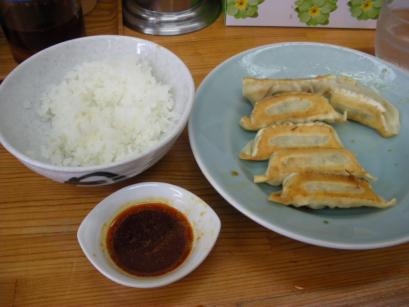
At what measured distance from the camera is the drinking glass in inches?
65.3

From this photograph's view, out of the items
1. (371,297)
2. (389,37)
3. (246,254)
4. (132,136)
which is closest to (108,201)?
(132,136)

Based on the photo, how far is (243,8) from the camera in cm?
184

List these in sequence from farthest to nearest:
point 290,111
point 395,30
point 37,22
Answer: point 395,30
point 37,22
point 290,111

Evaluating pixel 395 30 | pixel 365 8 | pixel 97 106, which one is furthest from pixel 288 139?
pixel 365 8

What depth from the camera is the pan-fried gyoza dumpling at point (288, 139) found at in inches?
49.9

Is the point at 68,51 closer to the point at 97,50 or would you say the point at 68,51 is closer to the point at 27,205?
the point at 97,50

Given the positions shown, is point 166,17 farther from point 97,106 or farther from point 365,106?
point 365,106

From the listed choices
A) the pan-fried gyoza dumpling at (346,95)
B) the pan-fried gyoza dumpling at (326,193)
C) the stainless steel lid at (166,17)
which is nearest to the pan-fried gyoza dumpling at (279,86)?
the pan-fried gyoza dumpling at (346,95)

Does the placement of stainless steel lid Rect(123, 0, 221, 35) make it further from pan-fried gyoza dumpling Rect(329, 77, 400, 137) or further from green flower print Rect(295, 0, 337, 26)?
pan-fried gyoza dumpling Rect(329, 77, 400, 137)

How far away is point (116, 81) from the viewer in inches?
51.9

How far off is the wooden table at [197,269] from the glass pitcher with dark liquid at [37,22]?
1.63ft

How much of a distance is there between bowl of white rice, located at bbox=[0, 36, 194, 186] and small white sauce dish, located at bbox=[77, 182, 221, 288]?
62mm

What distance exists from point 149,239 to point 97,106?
46 centimetres

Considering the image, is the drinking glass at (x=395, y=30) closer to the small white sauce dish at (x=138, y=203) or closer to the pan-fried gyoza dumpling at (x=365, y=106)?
the pan-fried gyoza dumpling at (x=365, y=106)
